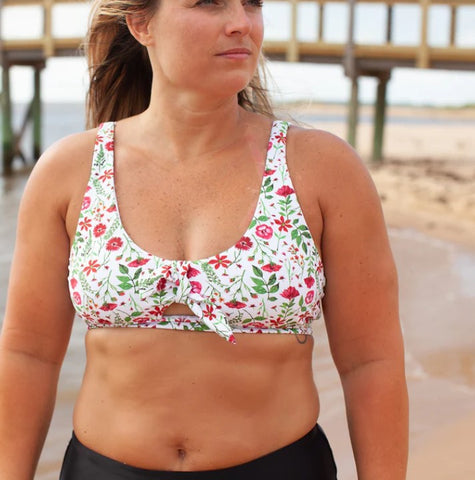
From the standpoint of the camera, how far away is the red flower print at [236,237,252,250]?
1.68 m

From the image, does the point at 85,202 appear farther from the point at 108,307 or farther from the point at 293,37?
the point at 293,37

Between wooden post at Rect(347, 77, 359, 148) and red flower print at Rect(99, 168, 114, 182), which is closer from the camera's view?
red flower print at Rect(99, 168, 114, 182)

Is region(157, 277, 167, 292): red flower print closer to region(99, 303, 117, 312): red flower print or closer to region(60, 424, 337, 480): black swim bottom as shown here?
region(99, 303, 117, 312): red flower print

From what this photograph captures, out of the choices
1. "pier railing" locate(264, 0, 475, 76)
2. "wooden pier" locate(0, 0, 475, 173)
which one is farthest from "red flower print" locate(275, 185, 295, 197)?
"pier railing" locate(264, 0, 475, 76)

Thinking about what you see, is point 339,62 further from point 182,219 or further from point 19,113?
point 19,113

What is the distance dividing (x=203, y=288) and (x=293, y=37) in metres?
10.9

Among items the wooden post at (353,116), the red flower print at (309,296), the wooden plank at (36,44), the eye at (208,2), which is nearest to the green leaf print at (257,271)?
the red flower print at (309,296)

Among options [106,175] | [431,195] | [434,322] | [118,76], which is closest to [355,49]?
[431,195]

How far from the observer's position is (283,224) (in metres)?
1.70

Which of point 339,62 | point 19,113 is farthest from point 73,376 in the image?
point 19,113

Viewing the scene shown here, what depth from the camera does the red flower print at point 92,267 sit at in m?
1.70

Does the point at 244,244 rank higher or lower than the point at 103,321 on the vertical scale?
higher

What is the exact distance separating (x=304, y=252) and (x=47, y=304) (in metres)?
0.57

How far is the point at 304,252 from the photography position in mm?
1690
